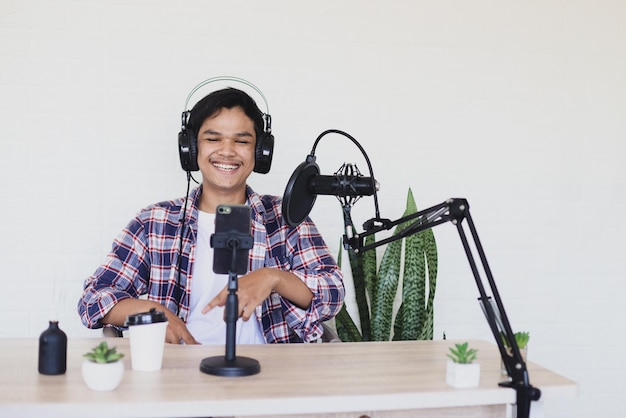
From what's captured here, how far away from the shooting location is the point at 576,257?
3723mm

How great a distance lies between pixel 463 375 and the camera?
1.79 meters

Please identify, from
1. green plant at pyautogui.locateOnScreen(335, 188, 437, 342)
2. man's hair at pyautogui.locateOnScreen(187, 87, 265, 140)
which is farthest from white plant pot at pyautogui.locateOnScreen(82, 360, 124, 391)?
green plant at pyautogui.locateOnScreen(335, 188, 437, 342)

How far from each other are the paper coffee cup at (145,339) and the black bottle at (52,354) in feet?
0.51

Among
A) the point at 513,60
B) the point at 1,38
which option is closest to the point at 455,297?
the point at 513,60

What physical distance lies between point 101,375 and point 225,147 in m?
1.30

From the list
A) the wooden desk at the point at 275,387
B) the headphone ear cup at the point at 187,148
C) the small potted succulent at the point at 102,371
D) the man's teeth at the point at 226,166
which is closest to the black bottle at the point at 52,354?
the wooden desk at the point at 275,387

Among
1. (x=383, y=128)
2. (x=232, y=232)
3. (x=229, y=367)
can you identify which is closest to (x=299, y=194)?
(x=232, y=232)

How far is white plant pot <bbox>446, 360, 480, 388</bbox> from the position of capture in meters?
1.79

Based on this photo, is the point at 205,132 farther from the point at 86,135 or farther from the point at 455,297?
the point at 455,297

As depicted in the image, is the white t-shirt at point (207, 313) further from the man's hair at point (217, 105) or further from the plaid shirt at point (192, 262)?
the man's hair at point (217, 105)

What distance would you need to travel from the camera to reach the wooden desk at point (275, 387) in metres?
1.57

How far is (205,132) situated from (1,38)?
103 centimetres

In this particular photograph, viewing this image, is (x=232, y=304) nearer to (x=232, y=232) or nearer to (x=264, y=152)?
(x=232, y=232)

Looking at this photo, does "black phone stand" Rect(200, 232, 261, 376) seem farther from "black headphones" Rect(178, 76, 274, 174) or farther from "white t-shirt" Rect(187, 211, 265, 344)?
"black headphones" Rect(178, 76, 274, 174)
